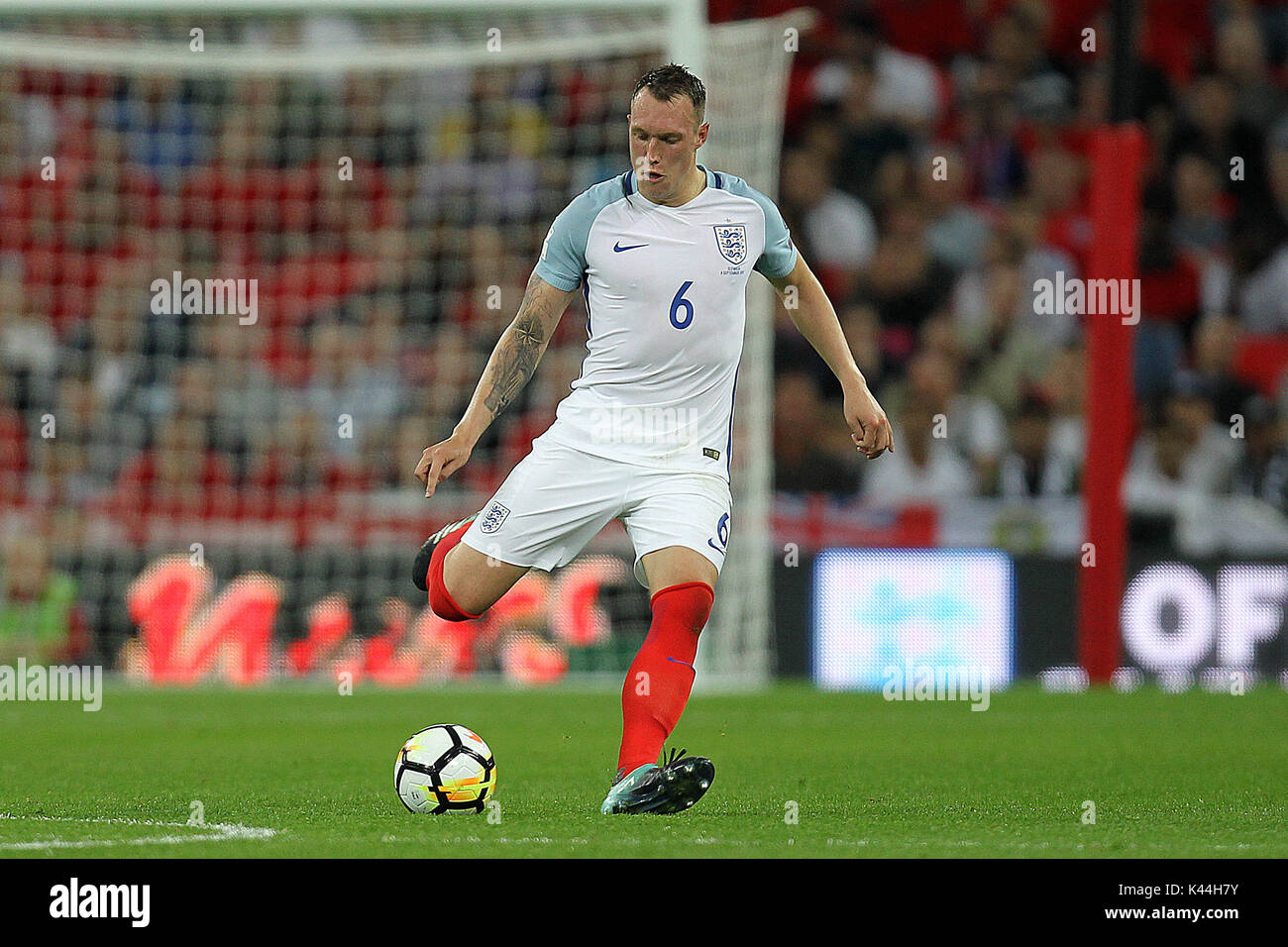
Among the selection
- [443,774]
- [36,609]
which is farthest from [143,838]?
[36,609]

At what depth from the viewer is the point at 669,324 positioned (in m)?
5.59

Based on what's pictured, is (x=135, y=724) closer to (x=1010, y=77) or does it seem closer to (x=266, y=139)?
(x=266, y=139)

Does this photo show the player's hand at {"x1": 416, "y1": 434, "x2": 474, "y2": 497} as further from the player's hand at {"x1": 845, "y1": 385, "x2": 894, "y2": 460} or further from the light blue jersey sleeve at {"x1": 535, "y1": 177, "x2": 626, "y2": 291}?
the player's hand at {"x1": 845, "y1": 385, "x2": 894, "y2": 460}

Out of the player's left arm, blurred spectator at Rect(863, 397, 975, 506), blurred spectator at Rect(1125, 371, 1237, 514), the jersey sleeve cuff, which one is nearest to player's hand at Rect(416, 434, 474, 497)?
the jersey sleeve cuff

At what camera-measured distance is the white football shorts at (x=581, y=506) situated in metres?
5.53

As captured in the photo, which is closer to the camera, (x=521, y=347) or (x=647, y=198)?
(x=647, y=198)

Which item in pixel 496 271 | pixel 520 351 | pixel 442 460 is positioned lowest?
pixel 442 460

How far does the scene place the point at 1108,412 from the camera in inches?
422

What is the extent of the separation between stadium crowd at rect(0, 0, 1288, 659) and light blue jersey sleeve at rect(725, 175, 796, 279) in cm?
630

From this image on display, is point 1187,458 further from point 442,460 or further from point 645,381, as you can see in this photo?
point 442,460

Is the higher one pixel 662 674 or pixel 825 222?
pixel 825 222

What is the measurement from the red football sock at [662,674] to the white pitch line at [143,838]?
38.4 inches

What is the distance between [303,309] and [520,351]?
765cm
